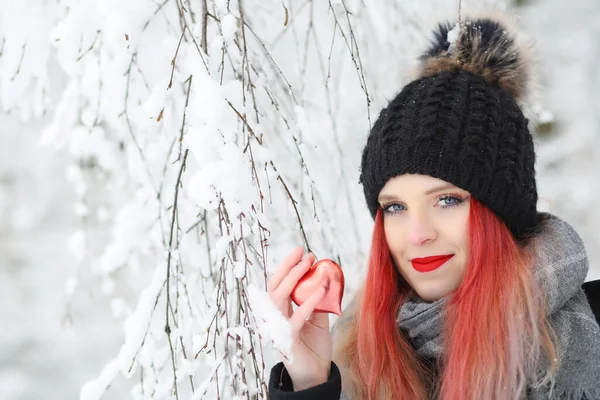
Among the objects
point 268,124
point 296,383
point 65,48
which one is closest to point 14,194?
point 268,124

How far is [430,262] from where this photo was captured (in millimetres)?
1541

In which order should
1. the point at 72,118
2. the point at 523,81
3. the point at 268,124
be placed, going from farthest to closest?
the point at 268,124 → the point at 72,118 → the point at 523,81

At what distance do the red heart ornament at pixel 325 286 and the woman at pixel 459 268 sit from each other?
26mm

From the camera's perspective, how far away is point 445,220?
1524 millimetres

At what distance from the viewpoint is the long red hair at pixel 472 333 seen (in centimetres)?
142

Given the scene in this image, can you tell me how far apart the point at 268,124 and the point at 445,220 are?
1.12m

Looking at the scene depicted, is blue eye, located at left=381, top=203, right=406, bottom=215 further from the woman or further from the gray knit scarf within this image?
the gray knit scarf

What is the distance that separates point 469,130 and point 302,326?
24.3 inches

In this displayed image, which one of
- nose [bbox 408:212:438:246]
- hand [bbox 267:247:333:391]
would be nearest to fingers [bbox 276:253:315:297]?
hand [bbox 267:247:333:391]

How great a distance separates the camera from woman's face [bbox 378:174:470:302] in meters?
1.51

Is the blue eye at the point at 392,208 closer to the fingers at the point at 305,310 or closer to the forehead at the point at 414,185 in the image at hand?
the forehead at the point at 414,185

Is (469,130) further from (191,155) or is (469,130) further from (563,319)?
(191,155)

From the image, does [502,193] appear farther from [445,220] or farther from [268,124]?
[268,124]

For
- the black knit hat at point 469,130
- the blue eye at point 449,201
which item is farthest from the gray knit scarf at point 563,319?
the blue eye at point 449,201
